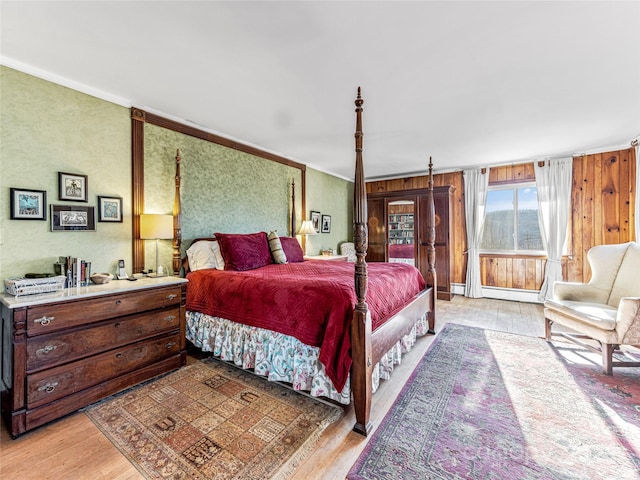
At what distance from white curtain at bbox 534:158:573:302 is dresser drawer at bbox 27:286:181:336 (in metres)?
5.52

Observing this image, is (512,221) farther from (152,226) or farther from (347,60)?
(152,226)

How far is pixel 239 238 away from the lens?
10.4ft

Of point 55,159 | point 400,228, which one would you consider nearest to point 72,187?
point 55,159

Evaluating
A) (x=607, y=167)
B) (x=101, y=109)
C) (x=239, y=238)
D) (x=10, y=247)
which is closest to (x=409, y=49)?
(x=239, y=238)

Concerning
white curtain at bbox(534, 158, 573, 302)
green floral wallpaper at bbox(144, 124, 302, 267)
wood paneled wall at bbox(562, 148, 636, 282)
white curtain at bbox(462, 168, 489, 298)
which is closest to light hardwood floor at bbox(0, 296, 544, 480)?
green floral wallpaper at bbox(144, 124, 302, 267)

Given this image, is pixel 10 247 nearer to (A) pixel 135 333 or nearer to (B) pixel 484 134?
(A) pixel 135 333

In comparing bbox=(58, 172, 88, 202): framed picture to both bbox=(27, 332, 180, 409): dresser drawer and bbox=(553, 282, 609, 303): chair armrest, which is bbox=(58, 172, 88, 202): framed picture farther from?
bbox=(553, 282, 609, 303): chair armrest

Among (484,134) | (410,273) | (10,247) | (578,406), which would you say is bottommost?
(578,406)

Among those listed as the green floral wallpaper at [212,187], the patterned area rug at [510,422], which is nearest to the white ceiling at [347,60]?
the green floral wallpaper at [212,187]

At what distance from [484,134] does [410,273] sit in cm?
216

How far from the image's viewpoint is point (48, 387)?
1.71 meters

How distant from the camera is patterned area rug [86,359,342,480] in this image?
142 cm

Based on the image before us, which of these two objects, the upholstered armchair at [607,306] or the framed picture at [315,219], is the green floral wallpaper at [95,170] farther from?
the upholstered armchair at [607,306]

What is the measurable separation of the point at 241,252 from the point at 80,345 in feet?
4.93
